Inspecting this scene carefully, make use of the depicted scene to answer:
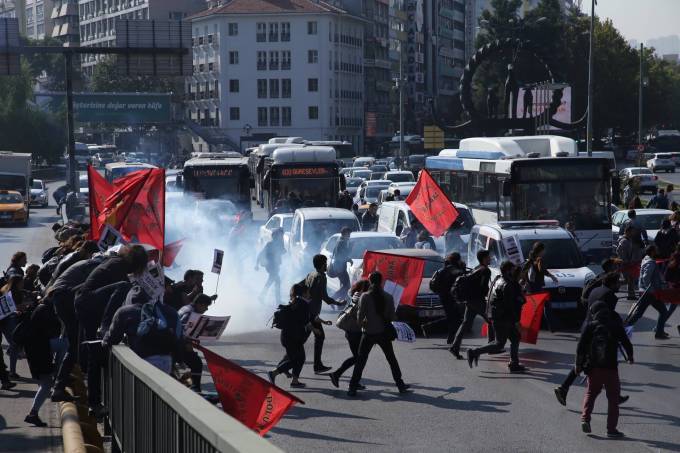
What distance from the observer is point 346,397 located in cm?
1403

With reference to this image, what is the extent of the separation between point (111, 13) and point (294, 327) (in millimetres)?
138037

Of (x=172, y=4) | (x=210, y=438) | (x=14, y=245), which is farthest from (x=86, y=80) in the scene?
(x=210, y=438)

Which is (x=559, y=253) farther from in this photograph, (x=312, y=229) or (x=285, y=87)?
(x=285, y=87)

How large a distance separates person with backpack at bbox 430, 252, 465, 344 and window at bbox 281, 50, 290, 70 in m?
104

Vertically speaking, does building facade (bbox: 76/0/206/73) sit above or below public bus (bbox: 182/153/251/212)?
above

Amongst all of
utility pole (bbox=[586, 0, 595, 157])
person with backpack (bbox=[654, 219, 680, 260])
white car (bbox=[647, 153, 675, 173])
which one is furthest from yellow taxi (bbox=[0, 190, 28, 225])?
white car (bbox=[647, 153, 675, 173])

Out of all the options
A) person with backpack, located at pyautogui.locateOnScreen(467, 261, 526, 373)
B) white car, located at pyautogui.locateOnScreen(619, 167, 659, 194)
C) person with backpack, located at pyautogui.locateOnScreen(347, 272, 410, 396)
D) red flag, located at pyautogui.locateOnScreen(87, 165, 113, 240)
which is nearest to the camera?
person with backpack, located at pyautogui.locateOnScreen(347, 272, 410, 396)

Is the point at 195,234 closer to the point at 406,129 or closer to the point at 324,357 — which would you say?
the point at 324,357

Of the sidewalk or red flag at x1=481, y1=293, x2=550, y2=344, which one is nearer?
the sidewalk

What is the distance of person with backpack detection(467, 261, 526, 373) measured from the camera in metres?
15.3

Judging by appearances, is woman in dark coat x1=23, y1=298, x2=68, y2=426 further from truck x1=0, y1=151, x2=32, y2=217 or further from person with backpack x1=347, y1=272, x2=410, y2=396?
truck x1=0, y1=151, x2=32, y2=217

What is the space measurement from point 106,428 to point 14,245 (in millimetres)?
30362

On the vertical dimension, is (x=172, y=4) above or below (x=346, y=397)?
above

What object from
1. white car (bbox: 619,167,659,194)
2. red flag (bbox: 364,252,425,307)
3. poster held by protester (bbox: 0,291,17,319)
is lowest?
white car (bbox: 619,167,659,194)
